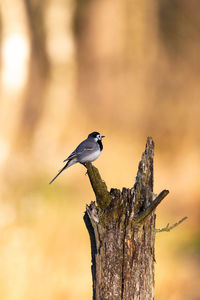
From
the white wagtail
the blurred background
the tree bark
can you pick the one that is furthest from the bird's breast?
the blurred background

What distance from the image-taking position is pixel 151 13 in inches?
765

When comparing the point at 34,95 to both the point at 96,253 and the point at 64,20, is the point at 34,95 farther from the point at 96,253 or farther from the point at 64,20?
the point at 96,253

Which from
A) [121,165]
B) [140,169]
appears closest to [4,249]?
[121,165]

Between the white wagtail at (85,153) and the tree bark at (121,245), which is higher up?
the white wagtail at (85,153)

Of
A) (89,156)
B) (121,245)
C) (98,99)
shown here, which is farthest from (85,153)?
(98,99)

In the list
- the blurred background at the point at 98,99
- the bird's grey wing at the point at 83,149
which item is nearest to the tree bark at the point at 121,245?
the bird's grey wing at the point at 83,149

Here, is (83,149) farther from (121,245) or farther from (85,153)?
(121,245)

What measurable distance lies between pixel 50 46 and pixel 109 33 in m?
3.15

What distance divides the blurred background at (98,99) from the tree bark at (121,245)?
1147 cm

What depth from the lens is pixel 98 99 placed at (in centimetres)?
1997

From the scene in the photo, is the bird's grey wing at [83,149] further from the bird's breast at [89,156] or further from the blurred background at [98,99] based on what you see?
the blurred background at [98,99]

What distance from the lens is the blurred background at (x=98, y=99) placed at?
55.1ft

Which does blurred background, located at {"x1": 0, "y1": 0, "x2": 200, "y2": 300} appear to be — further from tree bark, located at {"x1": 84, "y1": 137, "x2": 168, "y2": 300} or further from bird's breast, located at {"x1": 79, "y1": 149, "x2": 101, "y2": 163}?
tree bark, located at {"x1": 84, "y1": 137, "x2": 168, "y2": 300}

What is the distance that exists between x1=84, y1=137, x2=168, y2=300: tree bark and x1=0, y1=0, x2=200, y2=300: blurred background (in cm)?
1147
